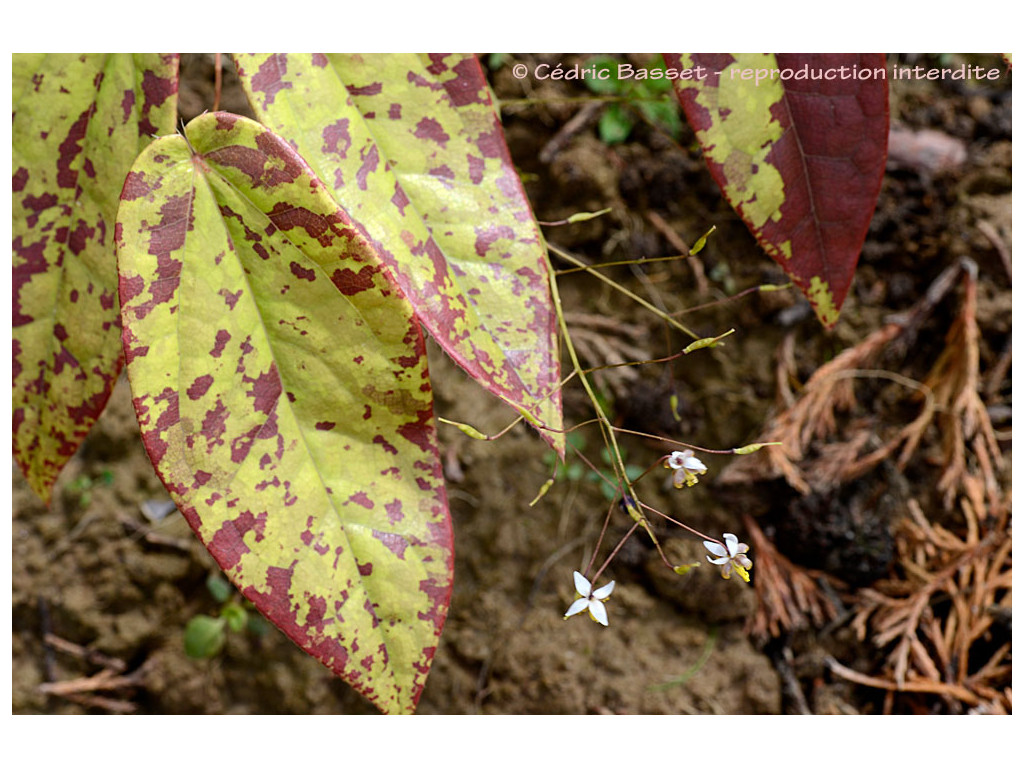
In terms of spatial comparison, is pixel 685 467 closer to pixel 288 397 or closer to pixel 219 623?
pixel 288 397

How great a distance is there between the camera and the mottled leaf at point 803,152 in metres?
0.48

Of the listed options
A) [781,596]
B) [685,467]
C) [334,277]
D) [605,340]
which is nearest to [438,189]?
[334,277]

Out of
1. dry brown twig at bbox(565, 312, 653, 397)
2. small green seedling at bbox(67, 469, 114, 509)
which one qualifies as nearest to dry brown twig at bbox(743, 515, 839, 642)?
dry brown twig at bbox(565, 312, 653, 397)

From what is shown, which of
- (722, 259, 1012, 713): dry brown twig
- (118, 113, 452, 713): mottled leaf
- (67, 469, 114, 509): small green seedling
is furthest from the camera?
(67, 469, 114, 509): small green seedling

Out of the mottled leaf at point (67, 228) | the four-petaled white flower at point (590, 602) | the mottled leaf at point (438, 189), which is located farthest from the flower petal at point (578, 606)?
the mottled leaf at point (67, 228)

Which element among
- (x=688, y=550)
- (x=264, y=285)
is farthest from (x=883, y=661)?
(x=264, y=285)

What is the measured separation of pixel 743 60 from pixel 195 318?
1.25 feet

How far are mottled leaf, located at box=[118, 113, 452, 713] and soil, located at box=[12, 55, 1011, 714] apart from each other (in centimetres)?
40

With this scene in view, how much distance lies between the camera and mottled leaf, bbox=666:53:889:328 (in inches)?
19.0

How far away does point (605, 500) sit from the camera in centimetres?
84

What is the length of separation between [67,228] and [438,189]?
27 centimetres

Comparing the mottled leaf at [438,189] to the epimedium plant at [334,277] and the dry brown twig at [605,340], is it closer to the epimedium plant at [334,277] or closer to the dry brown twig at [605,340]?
the epimedium plant at [334,277]

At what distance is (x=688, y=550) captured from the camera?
0.75 metres

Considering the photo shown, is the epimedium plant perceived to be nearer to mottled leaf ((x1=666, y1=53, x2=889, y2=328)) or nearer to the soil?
mottled leaf ((x1=666, y1=53, x2=889, y2=328))
